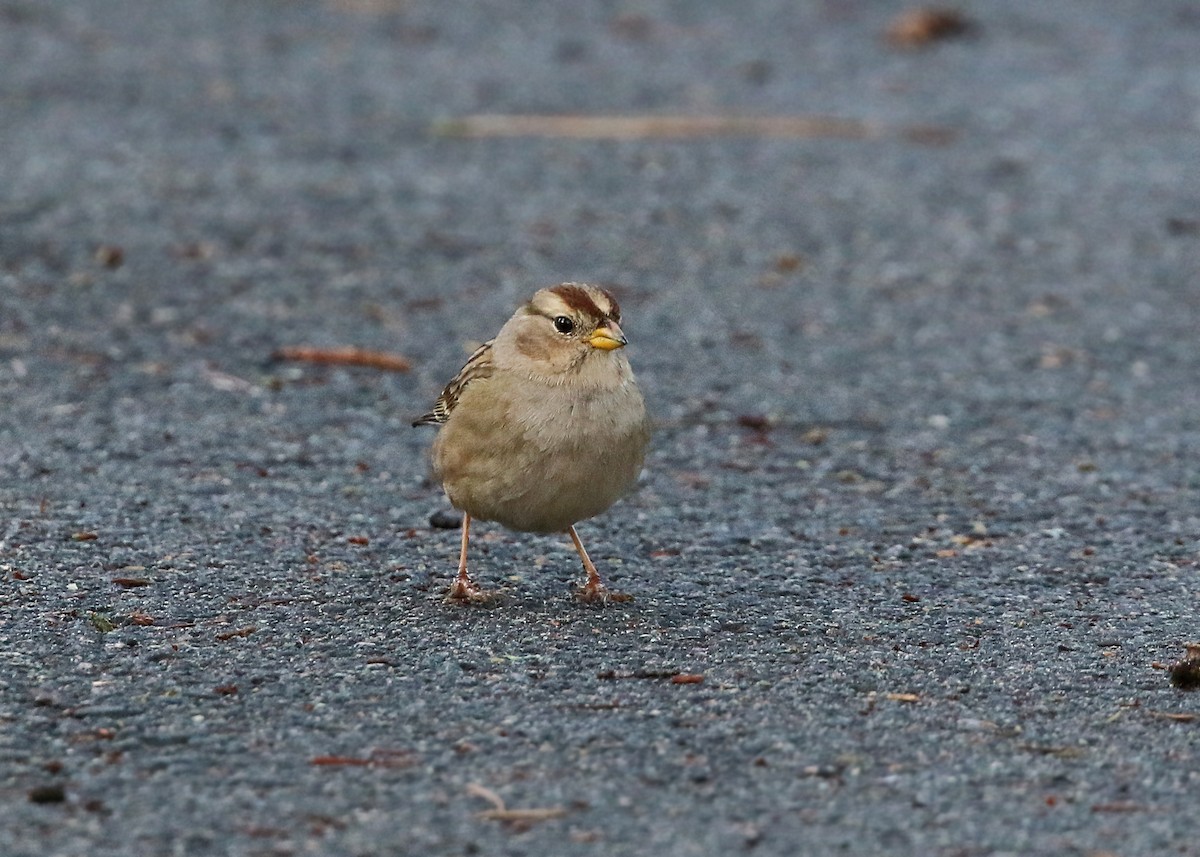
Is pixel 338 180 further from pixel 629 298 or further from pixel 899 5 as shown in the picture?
pixel 899 5

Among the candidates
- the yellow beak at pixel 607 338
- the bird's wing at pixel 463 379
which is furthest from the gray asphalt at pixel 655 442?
the yellow beak at pixel 607 338

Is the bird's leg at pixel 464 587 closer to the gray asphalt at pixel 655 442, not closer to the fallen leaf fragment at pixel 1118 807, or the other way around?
the gray asphalt at pixel 655 442

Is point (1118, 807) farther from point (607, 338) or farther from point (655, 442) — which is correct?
point (655, 442)

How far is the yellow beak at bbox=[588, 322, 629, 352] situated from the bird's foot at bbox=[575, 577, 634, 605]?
75cm

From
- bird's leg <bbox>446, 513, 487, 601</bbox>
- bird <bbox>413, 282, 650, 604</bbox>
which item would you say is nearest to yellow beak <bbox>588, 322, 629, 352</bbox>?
bird <bbox>413, 282, 650, 604</bbox>

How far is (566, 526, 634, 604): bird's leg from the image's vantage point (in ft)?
19.3

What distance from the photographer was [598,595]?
5.88 meters

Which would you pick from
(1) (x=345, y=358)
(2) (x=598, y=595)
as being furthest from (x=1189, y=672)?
(1) (x=345, y=358)

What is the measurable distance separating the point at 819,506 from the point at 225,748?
3165mm

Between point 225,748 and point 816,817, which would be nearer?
point 816,817

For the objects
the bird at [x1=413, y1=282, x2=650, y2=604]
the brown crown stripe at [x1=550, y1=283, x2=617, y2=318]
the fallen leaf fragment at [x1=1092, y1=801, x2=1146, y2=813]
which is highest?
the brown crown stripe at [x1=550, y1=283, x2=617, y2=318]

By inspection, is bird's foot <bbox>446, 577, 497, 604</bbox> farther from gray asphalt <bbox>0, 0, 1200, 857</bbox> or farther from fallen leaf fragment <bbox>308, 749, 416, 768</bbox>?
fallen leaf fragment <bbox>308, 749, 416, 768</bbox>

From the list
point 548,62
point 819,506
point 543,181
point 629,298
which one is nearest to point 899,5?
point 548,62

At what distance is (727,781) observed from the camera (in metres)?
4.31
